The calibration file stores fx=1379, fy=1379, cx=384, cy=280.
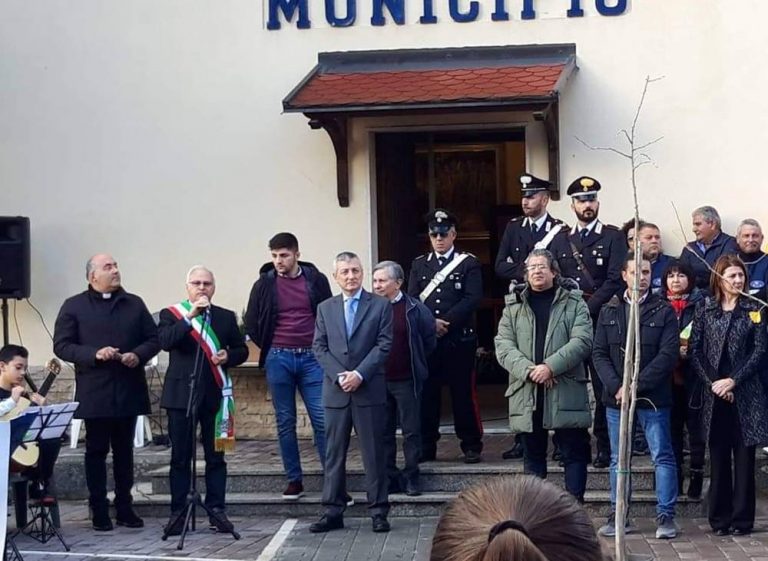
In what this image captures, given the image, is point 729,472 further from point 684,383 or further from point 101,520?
point 101,520

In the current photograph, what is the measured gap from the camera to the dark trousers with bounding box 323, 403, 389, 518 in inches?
360

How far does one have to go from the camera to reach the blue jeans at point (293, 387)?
9.70 meters

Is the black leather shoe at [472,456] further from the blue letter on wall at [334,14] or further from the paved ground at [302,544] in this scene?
the blue letter on wall at [334,14]

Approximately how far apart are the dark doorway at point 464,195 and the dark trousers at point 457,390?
6.08ft

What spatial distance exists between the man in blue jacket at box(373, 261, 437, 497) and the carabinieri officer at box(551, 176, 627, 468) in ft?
3.77

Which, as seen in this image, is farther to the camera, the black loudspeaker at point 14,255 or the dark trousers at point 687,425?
the black loudspeaker at point 14,255

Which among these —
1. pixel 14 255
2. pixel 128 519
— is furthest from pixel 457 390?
pixel 14 255

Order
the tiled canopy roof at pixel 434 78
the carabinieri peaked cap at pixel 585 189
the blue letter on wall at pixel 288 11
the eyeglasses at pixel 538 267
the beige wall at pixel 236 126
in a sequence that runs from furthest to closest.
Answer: the blue letter on wall at pixel 288 11
the beige wall at pixel 236 126
the tiled canopy roof at pixel 434 78
the carabinieri peaked cap at pixel 585 189
the eyeglasses at pixel 538 267

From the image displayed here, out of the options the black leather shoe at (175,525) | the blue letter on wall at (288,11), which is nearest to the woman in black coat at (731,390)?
the black leather shoe at (175,525)

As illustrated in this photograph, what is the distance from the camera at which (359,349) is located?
920cm

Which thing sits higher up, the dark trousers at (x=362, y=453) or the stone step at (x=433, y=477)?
the dark trousers at (x=362, y=453)

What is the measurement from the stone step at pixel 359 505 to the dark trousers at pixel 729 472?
0.54 metres

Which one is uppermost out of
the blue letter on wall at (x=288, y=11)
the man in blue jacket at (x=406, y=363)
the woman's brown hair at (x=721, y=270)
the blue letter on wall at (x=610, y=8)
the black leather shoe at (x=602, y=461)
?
the blue letter on wall at (x=288, y=11)

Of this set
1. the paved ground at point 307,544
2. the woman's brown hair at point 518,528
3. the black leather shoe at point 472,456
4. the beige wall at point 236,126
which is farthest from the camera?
the beige wall at point 236,126
